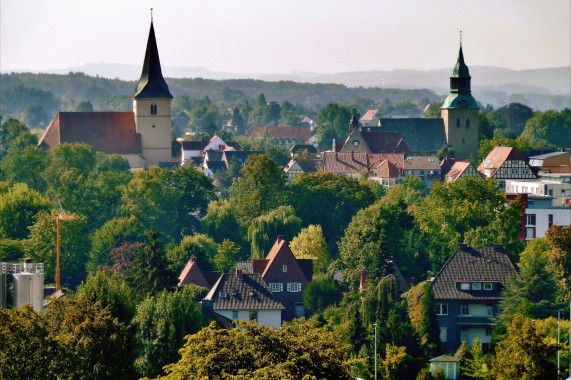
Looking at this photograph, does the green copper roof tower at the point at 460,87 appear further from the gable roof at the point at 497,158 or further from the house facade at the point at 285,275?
the house facade at the point at 285,275

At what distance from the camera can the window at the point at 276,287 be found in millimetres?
74438

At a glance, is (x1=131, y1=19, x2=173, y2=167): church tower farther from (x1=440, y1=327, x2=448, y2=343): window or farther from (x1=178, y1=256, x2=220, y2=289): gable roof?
(x1=440, y1=327, x2=448, y2=343): window

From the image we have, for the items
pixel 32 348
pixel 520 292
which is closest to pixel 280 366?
pixel 32 348

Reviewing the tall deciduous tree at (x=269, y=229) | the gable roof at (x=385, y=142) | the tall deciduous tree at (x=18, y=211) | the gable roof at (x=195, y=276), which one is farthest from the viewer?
the gable roof at (x=385, y=142)

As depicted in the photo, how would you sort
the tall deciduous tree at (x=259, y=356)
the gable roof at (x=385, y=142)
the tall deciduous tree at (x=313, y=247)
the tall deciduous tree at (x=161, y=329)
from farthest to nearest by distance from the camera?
the gable roof at (x=385, y=142) < the tall deciduous tree at (x=313, y=247) < the tall deciduous tree at (x=161, y=329) < the tall deciduous tree at (x=259, y=356)

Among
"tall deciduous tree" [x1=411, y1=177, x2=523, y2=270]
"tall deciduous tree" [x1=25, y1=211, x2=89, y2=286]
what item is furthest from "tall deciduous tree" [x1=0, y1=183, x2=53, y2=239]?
"tall deciduous tree" [x1=411, y1=177, x2=523, y2=270]

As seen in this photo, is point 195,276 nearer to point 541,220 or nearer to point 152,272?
point 152,272

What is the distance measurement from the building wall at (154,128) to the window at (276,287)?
175 ft

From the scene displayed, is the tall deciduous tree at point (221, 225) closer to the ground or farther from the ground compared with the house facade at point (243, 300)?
farther from the ground

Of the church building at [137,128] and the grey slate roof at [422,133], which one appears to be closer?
the church building at [137,128]

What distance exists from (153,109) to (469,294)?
66048 mm

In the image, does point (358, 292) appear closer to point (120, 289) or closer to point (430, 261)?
point (430, 261)

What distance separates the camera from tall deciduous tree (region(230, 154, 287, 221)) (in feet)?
310

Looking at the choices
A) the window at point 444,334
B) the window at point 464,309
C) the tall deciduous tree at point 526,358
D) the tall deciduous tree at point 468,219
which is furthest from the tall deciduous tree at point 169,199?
the tall deciduous tree at point 526,358
